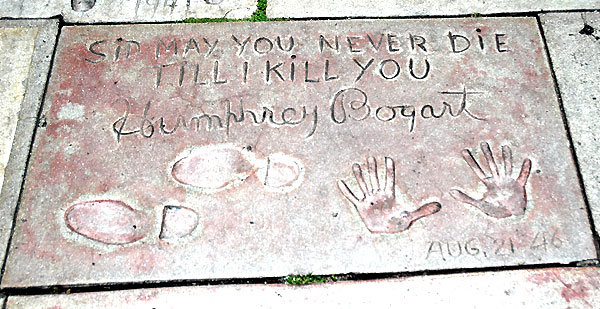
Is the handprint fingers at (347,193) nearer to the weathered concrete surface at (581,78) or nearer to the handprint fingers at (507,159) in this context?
the handprint fingers at (507,159)

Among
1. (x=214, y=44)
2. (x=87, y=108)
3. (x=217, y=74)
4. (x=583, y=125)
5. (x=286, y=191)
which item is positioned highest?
(x=214, y=44)

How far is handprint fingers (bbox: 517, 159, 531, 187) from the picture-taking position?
79.7 inches

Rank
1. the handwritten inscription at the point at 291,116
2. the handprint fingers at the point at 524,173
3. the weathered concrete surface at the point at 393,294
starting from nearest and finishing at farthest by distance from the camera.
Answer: the weathered concrete surface at the point at 393,294 → the handprint fingers at the point at 524,173 → the handwritten inscription at the point at 291,116

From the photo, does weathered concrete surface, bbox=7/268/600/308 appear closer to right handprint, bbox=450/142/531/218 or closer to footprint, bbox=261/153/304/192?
right handprint, bbox=450/142/531/218

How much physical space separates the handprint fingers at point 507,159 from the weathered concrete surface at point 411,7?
81cm

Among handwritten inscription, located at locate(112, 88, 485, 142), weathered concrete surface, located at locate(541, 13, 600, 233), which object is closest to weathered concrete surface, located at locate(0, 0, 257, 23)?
handwritten inscription, located at locate(112, 88, 485, 142)

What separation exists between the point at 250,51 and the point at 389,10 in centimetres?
74

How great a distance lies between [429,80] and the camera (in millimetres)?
2326

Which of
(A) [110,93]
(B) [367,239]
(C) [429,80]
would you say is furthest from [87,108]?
(C) [429,80]

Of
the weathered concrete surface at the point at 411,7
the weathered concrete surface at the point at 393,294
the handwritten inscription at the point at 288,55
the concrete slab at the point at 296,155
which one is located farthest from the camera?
the weathered concrete surface at the point at 411,7

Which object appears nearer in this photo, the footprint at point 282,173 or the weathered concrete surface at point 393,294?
the weathered concrete surface at point 393,294

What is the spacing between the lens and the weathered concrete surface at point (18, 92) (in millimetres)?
2111

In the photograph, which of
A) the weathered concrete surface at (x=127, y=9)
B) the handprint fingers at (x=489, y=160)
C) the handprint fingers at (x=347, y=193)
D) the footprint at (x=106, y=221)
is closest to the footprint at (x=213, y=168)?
the footprint at (x=106, y=221)

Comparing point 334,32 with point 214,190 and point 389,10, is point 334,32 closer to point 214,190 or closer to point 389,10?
point 389,10
